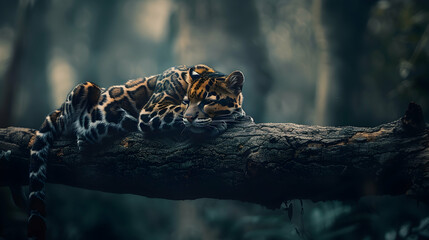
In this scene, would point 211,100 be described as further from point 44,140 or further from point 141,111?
point 44,140

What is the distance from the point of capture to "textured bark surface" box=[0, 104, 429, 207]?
5.58 feet

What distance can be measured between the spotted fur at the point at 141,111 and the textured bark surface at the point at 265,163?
0.09m

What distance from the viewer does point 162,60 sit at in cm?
715

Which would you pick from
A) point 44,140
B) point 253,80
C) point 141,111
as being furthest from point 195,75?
point 253,80

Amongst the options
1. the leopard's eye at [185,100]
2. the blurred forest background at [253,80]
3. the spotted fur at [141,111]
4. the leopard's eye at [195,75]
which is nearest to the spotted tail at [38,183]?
the spotted fur at [141,111]

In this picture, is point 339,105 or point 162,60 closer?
point 339,105

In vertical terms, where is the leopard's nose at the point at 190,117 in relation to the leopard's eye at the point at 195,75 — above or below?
below

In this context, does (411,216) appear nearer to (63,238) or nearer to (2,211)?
(63,238)

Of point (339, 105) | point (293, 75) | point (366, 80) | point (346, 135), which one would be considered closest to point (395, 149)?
point (346, 135)

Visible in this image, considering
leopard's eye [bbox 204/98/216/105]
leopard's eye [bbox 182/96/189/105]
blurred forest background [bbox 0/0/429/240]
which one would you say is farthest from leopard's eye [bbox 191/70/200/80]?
blurred forest background [bbox 0/0/429/240]

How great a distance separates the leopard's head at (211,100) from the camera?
219cm

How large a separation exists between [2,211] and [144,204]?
2603 mm

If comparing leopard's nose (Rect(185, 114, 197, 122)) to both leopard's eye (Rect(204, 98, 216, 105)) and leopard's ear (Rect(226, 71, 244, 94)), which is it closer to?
leopard's eye (Rect(204, 98, 216, 105))

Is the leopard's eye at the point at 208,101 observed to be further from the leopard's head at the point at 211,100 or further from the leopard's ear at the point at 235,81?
the leopard's ear at the point at 235,81
